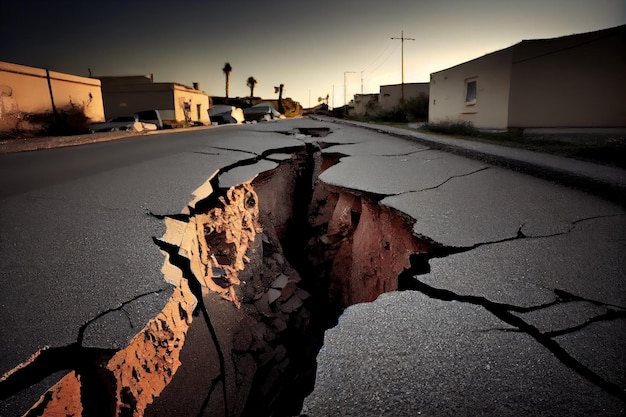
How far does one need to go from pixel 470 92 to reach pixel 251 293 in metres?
13.4

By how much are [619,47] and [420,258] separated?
1144 centimetres

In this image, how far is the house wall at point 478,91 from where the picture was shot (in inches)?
416

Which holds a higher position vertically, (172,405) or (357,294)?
(172,405)

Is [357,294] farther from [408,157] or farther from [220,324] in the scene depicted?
[408,157]

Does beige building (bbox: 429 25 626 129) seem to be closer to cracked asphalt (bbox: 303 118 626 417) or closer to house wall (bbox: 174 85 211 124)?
cracked asphalt (bbox: 303 118 626 417)

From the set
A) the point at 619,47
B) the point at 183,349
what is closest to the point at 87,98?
the point at 183,349

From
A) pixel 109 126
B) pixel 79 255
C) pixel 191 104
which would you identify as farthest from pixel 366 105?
pixel 79 255

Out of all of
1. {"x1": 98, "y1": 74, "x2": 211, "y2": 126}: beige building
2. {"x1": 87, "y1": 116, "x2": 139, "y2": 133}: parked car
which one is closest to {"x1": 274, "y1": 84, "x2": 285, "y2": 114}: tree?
{"x1": 98, "y1": 74, "x2": 211, "y2": 126}: beige building

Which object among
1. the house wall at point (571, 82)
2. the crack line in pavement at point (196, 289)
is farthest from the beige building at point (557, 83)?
the crack line in pavement at point (196, 289)

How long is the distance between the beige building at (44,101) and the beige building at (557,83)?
13.7m

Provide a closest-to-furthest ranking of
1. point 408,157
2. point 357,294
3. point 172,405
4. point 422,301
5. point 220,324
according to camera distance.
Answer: point 422,301 → point 172,405 → point 220,324 → point 357,294 → point 408,157

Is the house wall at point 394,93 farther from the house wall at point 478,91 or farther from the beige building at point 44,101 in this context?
the beige building at point 44,101

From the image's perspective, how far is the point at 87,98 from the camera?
31.0ft

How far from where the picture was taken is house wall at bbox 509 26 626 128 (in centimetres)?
870
